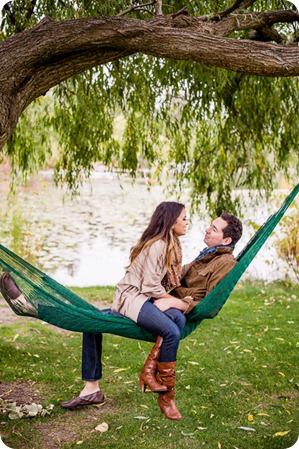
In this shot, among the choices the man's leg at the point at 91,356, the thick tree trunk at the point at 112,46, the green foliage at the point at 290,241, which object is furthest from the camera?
the green foliage at the point at 290,241

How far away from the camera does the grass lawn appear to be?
3025 mm

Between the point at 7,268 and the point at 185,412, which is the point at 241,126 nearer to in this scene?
the point at 185,412

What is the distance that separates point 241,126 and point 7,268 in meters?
2.48

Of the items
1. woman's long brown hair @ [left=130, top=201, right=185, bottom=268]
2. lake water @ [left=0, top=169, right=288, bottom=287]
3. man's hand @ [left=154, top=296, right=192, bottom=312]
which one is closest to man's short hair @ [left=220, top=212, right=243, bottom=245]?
woman's long brown hair @ [left=130, top=201, right=185, bottom=268]

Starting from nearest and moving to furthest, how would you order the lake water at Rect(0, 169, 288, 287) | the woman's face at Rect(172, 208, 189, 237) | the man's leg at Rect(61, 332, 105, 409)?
the woman's face at Rect(172, 208, 189, 237) < the man's leg at Rect(61, 332, 105, 409) < the lake water at Rect(0, 169, 288, 287)

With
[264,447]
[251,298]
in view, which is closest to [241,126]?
[251,298]

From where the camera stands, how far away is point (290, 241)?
6309 millimetres

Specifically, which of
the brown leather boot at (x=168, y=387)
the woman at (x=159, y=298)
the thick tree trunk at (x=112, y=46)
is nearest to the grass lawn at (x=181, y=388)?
the brown leather boot at (x=168, y=387)

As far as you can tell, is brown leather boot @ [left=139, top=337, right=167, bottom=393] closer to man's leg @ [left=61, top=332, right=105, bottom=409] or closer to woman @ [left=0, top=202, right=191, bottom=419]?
woman @ [left=0, top=202, right=191, bottom=419]

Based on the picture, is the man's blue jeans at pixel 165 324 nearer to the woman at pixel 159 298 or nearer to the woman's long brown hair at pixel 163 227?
the woman at pixel 159 298

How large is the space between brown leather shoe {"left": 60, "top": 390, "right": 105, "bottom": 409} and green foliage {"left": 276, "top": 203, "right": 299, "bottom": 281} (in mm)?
3455

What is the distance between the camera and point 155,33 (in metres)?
2.72

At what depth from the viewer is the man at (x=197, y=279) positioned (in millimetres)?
2580

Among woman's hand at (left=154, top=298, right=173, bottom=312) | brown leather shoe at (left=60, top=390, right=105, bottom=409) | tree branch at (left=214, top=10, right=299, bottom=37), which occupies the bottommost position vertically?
brown leather shoe at (left=60, top=390, right=105, bottom=409)
